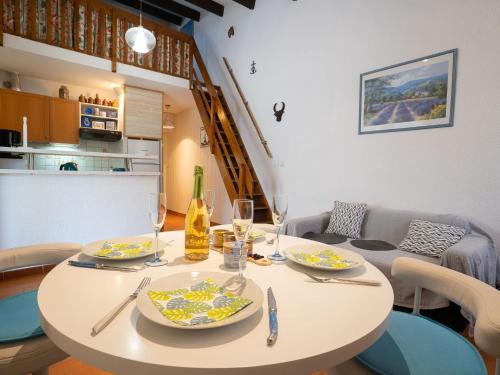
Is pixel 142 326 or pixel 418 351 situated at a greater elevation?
pixel 142 326

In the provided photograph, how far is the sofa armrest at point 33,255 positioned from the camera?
102 cm

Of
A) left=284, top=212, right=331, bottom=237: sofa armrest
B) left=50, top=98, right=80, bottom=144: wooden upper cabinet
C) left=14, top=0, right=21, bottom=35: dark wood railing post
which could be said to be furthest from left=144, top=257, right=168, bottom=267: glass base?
left=50, top=98, right=80, bottom=144: wooden upper cabinet

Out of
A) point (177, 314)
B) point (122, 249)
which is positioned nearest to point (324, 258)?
point (177, 314)

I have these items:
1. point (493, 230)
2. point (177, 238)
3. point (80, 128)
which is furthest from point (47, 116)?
point (493, 230)

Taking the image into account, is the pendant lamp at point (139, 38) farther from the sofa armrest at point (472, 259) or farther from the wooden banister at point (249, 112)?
the sofa armrest at point (472, 259)

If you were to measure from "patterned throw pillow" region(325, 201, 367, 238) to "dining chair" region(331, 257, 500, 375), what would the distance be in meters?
1.81

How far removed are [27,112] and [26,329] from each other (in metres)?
5.07

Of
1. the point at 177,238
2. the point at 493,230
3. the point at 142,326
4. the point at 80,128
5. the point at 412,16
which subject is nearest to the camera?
the point at 142,326

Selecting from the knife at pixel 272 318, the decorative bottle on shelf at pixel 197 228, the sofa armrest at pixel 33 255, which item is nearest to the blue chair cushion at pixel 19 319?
the sofa armrest at pixel 33 255

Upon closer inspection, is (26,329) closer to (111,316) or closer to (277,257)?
(111,316)

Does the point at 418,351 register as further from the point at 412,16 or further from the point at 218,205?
the point at 218,205

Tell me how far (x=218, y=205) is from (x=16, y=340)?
4640mm

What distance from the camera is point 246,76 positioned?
4.79m

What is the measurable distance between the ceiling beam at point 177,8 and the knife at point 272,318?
6519 millimetres
